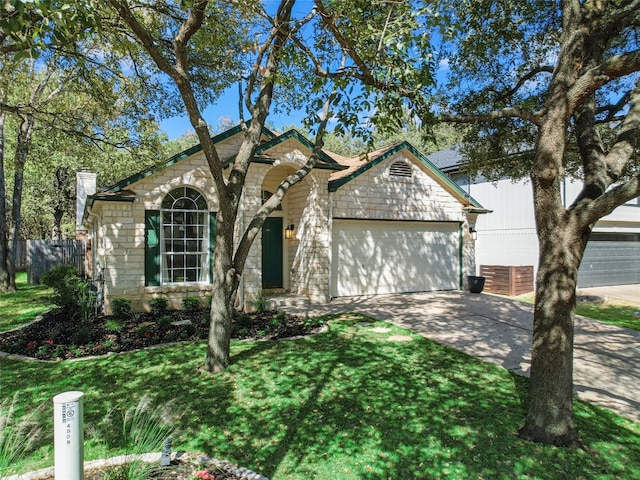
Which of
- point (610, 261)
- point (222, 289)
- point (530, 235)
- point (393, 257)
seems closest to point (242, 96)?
point (222, 289)

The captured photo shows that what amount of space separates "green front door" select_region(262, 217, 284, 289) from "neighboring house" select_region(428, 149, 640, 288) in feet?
30.7

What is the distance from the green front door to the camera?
1357cm

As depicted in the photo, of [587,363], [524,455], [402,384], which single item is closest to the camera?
[524,455]

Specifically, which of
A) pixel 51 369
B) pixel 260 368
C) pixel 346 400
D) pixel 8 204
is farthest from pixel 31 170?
pixel 346 400

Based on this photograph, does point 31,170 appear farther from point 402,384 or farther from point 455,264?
point 402,384

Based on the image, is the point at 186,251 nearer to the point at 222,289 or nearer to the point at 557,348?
the point at 222,289

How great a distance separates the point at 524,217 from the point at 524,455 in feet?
54.3

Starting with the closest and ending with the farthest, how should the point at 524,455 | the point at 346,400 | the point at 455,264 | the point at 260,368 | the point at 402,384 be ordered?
the point at 524,455 → the point at 346,400 → the point at 402,384 → the point at 260,368 → the point at 455,264

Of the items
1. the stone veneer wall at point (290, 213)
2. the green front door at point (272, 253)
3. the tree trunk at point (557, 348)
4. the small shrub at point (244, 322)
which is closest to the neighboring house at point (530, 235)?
the stone veneer wall at point (290, 213)

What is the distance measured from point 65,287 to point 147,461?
26.8 feet

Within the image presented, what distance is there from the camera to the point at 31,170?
2544 centimetres

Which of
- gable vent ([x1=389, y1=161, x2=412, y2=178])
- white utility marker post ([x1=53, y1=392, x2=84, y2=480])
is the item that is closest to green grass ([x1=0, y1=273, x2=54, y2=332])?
white utility marker post ([x1=53, y1=392, x2=84, y2=480])

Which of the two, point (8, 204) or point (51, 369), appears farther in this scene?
point (8, 204)

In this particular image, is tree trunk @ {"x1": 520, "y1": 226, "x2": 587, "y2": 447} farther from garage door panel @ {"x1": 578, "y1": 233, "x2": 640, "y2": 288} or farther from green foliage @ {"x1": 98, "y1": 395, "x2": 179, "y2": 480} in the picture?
garage door panel @ {"x1": 578, "y1": 233, "x2": 640, "y2": 288}
